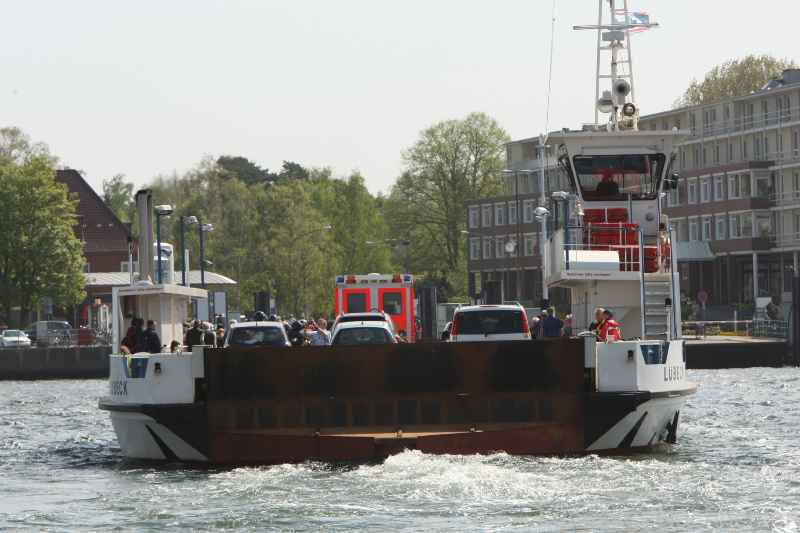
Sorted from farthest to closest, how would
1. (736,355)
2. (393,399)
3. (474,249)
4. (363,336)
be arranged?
(474,249)
(736,355)
(363,336)
(393,399)

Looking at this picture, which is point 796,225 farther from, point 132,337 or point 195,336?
point 132,337

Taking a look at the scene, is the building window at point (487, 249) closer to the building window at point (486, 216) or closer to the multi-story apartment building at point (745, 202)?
the building window at point (486, 216)

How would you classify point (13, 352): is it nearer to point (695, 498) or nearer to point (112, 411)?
point (112, 411)

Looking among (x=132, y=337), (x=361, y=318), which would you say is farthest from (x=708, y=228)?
(x=132, y=337)

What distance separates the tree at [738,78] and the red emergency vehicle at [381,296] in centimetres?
11649

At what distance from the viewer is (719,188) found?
487 feet

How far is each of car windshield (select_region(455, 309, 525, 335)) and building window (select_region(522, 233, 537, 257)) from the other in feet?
420

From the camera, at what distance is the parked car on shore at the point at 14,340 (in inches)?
4154

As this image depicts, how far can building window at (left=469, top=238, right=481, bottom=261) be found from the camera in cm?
17275

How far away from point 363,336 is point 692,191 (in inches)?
4667

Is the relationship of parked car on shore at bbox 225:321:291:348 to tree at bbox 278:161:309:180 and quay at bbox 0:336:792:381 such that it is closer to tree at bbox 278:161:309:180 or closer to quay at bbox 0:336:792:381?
quay at bbox 0:336:792:381

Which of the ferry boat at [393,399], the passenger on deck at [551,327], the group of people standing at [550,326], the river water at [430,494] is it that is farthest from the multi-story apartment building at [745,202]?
the ferry boat at [393,399]

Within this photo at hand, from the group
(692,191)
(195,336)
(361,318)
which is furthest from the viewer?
(692,191)

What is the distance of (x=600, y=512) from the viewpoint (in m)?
24.6
